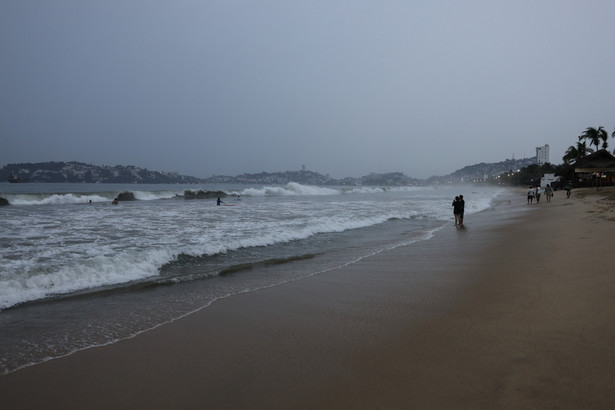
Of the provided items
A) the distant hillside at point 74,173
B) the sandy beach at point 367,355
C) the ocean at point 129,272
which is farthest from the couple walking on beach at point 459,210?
the distant hillside at point 74,173

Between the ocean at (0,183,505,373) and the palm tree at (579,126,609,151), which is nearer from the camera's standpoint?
the ocean at (0,183,505,373)

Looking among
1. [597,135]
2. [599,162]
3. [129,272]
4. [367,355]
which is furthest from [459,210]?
[597,135]

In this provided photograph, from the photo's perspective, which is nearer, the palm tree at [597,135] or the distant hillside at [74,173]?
the palm tree at [597,135]

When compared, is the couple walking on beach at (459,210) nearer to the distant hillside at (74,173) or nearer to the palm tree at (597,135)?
the palm tree at (597,135)

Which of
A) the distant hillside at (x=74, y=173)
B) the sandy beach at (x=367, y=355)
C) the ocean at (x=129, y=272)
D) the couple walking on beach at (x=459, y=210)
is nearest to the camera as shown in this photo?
the sandy beach at (x=367, y=355)

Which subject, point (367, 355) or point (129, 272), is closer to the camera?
point (367, 355)

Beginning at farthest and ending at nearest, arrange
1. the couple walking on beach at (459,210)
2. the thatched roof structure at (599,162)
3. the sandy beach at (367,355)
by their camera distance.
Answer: the thatched roof structure at (599,162) → the couple walking on beach at (459,210) → the sandy beach at (367,355)

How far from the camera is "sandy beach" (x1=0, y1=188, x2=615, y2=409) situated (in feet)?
9.04

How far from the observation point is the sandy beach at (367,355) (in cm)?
276

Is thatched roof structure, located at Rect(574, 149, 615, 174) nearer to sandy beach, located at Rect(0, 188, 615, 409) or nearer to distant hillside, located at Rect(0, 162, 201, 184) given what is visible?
sandy beach, located at Rect(0, 188, 615, 409)

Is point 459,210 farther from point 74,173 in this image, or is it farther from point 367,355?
point 74,173

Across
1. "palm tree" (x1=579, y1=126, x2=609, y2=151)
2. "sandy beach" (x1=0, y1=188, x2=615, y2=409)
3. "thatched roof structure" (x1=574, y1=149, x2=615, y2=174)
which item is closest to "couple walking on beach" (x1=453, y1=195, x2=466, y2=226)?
"sandy beach" (x1=0, y1=188, x2=615, y2=409)

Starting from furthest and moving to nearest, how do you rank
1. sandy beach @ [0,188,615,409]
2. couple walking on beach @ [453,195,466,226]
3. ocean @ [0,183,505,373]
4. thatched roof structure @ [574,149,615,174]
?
1. thatched roof structure @ [574,149,615,174]
2. couple walking on beach @ [453,195,466,226]
3. ocean @ [0,183,505,373]
4. sandy beach @ [0,188,615,409]

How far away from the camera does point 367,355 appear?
351 centimetres
